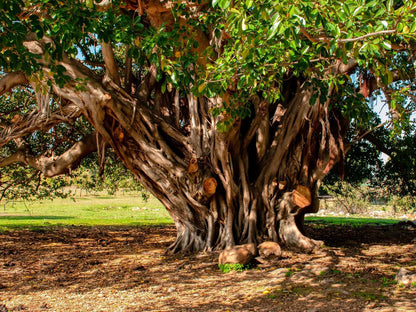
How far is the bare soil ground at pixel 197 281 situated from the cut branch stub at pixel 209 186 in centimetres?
98

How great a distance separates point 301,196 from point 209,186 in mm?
1562

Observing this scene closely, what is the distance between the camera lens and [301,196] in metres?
6.57

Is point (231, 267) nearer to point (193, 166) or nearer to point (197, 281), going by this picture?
point (197, 281)

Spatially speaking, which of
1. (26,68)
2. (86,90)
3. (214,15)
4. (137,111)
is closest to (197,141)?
(137,111)

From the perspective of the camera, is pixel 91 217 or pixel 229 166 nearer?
pixel 229 166

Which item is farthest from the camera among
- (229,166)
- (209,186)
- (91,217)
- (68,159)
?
(91,217)

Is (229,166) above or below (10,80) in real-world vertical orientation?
below

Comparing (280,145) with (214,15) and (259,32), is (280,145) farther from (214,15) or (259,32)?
(259,32)

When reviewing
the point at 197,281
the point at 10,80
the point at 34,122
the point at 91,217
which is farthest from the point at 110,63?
the point at 91,217

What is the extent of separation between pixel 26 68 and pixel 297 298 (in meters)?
3.36

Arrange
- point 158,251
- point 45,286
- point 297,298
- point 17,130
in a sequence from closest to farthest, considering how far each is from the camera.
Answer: point 297,298, point 45,286, point 158,251, point 17,130

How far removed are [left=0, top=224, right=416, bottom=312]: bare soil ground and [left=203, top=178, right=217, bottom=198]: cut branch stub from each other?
977mm

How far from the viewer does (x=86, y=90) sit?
6.02 m

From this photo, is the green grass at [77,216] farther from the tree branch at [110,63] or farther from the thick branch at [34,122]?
the tree branch at [110,63]
